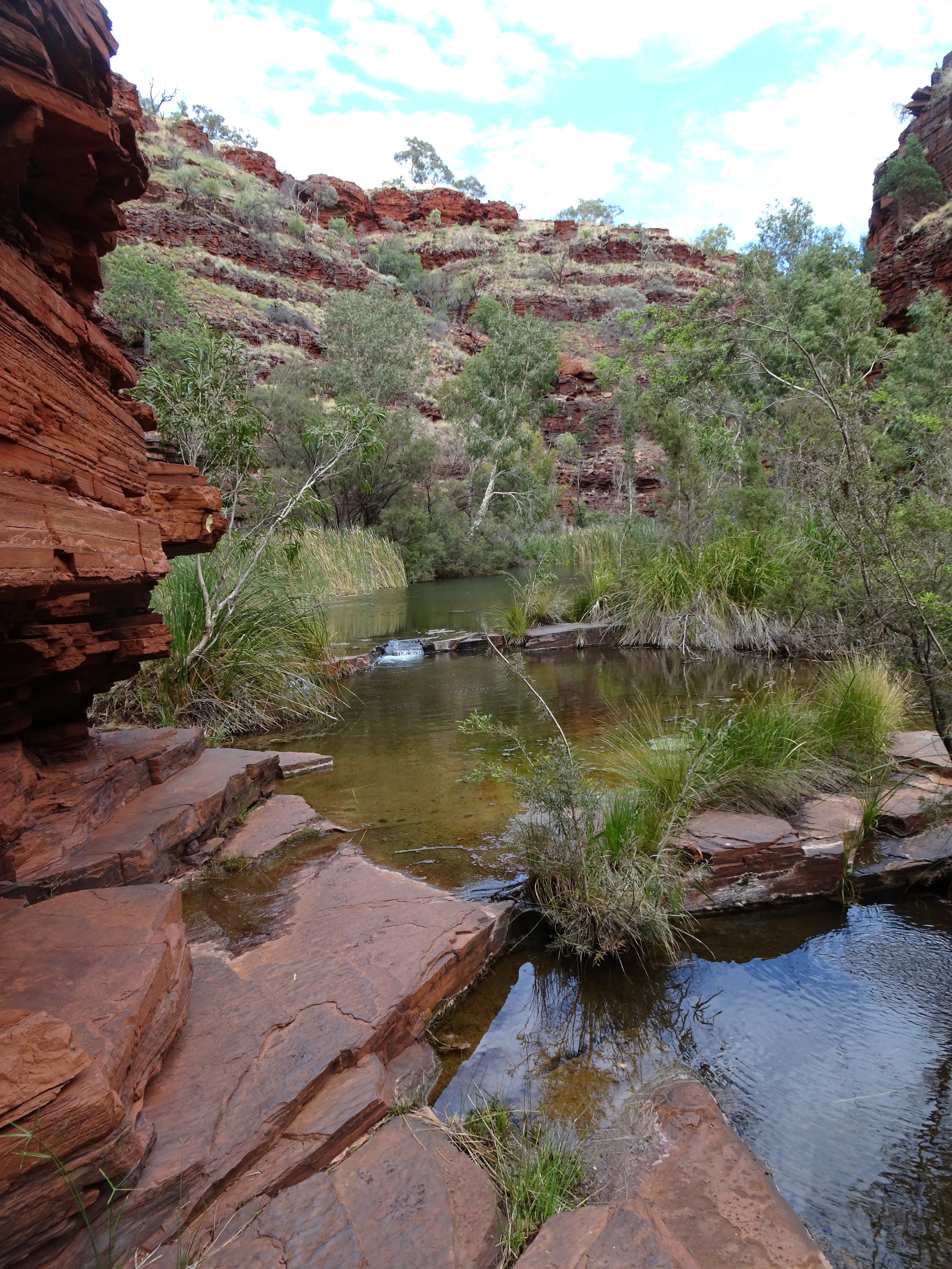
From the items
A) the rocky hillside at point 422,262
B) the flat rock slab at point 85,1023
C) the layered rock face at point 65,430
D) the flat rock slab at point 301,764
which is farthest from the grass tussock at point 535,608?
the rocky hillside at point 422,262

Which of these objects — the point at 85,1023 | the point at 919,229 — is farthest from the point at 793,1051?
the point at 919,229

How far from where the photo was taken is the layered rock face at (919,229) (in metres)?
25.8

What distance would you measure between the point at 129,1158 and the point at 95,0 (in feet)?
11.5

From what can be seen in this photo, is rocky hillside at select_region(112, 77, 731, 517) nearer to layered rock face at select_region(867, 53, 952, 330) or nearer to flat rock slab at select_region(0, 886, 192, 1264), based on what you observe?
layered rock face at select_region(867, 53, 952, 330)

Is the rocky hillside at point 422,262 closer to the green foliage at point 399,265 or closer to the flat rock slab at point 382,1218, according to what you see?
the green foliage at point 399,265

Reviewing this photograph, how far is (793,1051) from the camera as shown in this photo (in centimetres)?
236

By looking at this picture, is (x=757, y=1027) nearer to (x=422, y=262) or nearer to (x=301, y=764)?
(x=301, y=764)

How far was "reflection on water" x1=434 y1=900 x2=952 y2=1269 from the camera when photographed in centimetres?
184

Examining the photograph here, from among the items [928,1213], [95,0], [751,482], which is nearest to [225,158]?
[751,482]

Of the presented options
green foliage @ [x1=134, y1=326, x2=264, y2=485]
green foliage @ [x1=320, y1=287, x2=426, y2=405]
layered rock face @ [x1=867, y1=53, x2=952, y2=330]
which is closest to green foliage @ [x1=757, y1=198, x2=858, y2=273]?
layered rock face @ [x1=867, y1=53, x2=952, y2=330]

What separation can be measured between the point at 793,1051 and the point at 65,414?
3.37 m

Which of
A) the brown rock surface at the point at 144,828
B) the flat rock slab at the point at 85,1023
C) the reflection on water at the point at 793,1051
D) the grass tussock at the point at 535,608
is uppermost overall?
the grass tussock at the point at 535,608

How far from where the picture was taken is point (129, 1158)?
4.69ft

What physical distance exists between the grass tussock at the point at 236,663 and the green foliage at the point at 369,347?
24.6 metres
